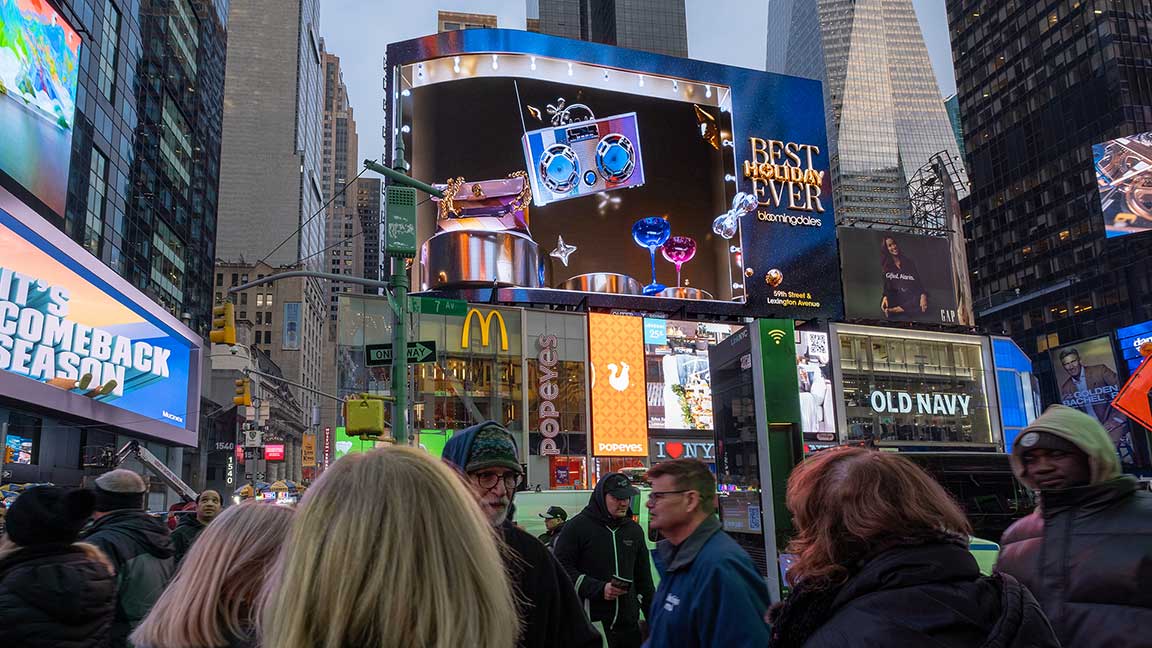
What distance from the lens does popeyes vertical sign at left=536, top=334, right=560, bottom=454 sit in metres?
39.9

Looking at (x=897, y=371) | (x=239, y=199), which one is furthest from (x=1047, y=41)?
(x=239, y=199)

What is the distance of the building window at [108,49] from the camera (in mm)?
44406

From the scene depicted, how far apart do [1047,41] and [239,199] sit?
11937 centimetres

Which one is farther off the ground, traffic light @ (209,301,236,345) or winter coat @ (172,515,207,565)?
traffic light @ (209,301,236,345)

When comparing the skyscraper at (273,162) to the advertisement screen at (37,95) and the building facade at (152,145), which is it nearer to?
the building facade at (152,145)

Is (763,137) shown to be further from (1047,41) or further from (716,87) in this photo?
(1047,41)

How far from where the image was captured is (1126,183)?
145 ft

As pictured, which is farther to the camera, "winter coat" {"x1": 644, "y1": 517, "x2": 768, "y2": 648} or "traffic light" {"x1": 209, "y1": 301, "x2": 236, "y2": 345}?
"traffic light" {"x1": 209, "y1": 301, "x2": 236, "y2": 345}

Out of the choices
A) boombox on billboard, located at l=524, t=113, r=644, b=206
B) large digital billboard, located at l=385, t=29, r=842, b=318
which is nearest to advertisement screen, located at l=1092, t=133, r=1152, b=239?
large digital billboard, located at l=385, t=29, r=842, b=318

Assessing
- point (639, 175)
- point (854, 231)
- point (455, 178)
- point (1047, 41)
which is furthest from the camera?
point (1047, 41)

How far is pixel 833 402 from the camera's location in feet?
141

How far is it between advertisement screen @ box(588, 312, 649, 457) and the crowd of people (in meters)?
36.8

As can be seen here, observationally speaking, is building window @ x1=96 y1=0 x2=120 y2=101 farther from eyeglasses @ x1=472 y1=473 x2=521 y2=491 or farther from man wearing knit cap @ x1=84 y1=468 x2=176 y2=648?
eyeglasses @ x1=472 y1=473 x2=521 y2=491

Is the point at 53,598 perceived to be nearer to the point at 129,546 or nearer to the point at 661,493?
the point at 129,546
